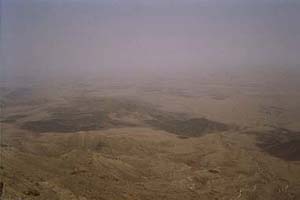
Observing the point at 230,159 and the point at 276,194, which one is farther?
the point at 230,159

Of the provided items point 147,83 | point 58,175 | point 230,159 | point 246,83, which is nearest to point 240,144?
point 230,159

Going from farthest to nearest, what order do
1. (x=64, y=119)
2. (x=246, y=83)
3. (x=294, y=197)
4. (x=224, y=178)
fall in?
(x=246, y=83)
(x=64, y=119)
(x=224, y=178)
(x=294, y=197)

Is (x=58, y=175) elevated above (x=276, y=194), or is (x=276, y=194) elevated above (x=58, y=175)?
(x=58, y=175)

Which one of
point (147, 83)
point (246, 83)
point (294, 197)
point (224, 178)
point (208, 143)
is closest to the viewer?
point (294, 197)

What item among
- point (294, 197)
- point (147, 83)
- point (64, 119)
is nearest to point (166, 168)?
point (294, 197)

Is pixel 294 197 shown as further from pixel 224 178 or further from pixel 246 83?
pixel 246 83

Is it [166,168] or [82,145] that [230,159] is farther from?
[82,145]
